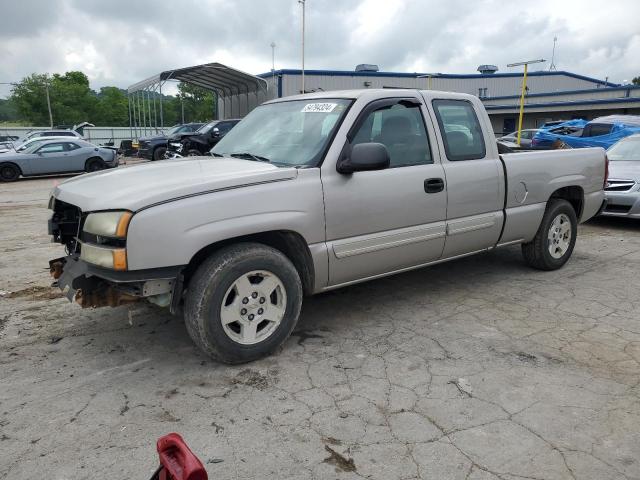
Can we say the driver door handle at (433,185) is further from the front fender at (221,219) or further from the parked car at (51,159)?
the parked car at (51,159)

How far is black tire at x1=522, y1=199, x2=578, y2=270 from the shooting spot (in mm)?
5426

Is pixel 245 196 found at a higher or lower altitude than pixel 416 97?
lower

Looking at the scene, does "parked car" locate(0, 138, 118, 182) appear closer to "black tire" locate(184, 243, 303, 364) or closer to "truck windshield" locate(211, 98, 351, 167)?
"truck windshield" locate(211, 98, 351, 167)

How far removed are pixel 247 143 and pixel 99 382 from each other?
2186 millimetres

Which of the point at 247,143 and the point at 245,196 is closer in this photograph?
the point at 245,196

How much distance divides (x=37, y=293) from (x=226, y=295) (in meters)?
2.78

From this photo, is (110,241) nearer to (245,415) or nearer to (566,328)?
(245,415)

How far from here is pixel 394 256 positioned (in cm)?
409

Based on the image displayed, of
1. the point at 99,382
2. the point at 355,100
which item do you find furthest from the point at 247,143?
the point at 99,382

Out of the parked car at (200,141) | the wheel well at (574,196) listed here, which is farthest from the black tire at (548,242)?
the parked car at (200,141)

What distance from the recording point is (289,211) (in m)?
3.46

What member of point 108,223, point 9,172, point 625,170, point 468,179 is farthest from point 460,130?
point 9,172

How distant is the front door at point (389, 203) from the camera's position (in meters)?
3.73

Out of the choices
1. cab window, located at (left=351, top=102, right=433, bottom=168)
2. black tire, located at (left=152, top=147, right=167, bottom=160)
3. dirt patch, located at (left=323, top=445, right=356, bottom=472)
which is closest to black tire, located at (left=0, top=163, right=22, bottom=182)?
black tire, located at (left=152, top=147, right=167, bottom=160)
